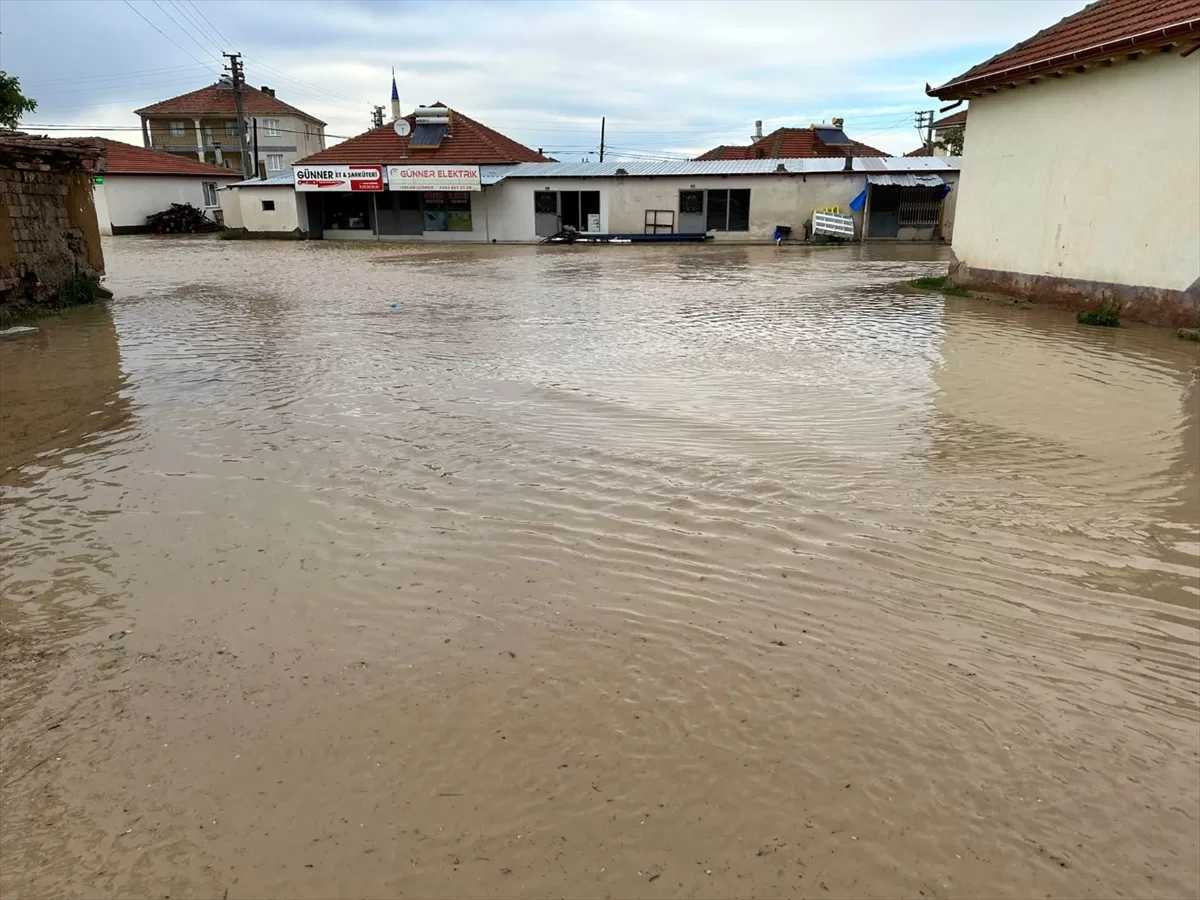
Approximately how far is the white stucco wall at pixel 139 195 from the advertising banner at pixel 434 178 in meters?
16.1

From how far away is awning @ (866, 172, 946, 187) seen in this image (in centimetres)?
3034

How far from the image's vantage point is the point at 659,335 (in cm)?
1099

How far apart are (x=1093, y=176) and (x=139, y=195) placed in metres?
43.1

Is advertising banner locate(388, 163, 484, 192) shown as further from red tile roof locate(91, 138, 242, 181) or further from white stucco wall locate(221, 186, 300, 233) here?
red tile roof locate(91, 138, 242, 181)

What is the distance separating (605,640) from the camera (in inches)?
142

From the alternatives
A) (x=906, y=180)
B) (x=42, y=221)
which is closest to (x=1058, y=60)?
(x=42, y=221)

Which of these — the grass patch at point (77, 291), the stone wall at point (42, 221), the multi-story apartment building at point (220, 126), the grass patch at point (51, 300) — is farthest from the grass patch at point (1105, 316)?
the multi-story apartment building at point (220, 126)

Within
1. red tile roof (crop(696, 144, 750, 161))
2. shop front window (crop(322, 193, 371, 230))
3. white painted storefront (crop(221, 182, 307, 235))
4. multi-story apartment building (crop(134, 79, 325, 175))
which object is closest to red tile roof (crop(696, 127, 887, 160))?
red tile roof (crop(696, 144, 750, 161))

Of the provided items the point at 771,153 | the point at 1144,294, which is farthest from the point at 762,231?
the point at 1144,294

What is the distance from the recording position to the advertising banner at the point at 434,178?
3291cm

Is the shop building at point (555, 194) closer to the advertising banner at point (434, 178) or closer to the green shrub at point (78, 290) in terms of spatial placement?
the advertising banner at point (434, 178)

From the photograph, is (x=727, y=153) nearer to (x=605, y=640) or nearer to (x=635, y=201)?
(x=635, y=201)

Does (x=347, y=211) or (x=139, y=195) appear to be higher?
(x=139, y=195)

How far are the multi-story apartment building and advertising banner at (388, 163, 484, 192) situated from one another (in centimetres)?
3452
